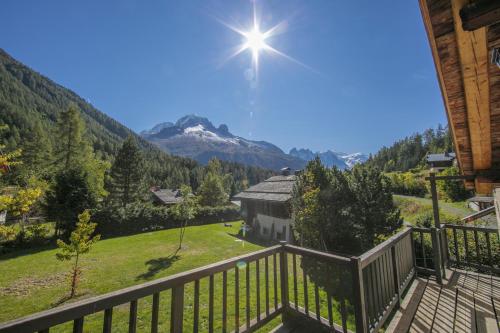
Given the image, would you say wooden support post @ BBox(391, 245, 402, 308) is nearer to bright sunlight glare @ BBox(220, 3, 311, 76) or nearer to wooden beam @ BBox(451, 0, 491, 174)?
wooden beam @ BBox(451, 0, 491, 174)

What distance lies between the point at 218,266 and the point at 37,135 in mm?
42587

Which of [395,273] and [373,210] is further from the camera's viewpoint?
[373,210]

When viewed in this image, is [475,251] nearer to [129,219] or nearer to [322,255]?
[322,255]

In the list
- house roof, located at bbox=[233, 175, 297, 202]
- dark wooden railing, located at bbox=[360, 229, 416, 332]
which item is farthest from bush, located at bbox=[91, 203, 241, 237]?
dark wooden railing, located at bbox=[360, 229, 416, 332]

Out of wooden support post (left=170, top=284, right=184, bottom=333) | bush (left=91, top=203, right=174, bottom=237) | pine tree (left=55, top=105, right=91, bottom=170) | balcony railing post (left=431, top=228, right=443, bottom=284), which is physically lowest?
bush (left=91, top=203, right=174, bottom=237)

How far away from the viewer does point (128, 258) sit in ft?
46.2

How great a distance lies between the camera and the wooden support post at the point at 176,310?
225cm

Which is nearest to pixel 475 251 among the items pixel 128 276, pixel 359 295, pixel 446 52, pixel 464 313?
pixel 464 313

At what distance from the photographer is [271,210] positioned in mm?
22078

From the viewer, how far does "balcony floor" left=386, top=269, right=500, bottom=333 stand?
10.9 feet

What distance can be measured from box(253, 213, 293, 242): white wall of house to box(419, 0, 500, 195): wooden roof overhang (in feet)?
56.6

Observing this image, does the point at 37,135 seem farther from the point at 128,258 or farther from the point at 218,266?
the point at 218,266

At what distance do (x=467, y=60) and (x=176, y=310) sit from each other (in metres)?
3.24

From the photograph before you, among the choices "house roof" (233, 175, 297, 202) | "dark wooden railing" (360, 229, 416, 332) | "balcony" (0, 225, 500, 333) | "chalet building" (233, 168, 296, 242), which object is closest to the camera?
"balcony" (0, 225, 500, 333)
